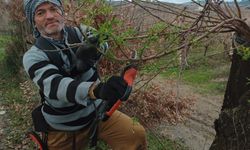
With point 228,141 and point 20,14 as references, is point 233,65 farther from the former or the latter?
point 20,14

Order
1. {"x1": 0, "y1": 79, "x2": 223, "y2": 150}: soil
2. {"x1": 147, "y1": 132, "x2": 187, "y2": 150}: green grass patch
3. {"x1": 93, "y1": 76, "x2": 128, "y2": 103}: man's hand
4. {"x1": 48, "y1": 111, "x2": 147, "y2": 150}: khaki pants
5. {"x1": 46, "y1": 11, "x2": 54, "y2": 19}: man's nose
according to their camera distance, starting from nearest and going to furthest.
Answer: {"x1": 93, "y1": 76, "x2": 128, "y2": 103}: man's hand, {"x1": 46, "y1": 11, "x2": 54, "y2": 19}: man's nose, {"x1": 48, "y1": 111, "x2": 147, "y2": 150}: khaki pants, {"x1": 147, "y1": 132, "x2": 187, "y2": 150}: green grass patch, {"x1": 0, "y1": 79, "x2": 223, "y2": 150}: soil

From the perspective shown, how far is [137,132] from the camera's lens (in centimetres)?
414

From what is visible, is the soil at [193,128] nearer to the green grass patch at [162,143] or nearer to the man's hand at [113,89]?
the green grass patch at [162,143]

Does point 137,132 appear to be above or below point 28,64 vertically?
below

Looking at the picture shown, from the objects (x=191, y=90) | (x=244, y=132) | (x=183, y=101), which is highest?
(x=244, y=132)

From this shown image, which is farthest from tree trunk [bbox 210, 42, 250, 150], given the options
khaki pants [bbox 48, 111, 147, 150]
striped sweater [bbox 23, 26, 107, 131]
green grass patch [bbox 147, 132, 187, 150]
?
green grass patch [bbox 147, 132, 187, 150]

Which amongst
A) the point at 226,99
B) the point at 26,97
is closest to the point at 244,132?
the point at 226,99

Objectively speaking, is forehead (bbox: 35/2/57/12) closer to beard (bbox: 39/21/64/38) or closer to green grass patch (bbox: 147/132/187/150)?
beard (bbox: 39/21/64/38)

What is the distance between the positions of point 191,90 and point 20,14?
22.0ft

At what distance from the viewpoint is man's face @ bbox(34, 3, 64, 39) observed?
3965 mm

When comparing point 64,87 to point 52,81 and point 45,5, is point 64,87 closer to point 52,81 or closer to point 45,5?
point 52,81

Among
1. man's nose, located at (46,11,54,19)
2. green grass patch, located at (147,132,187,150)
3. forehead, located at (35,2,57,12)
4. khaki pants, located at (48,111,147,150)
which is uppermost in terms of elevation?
forehead, located at (35,2,57,12)

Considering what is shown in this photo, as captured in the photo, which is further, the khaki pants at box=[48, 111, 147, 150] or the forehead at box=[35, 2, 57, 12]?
the khaki pants at box=[48, 111, 147, 150]

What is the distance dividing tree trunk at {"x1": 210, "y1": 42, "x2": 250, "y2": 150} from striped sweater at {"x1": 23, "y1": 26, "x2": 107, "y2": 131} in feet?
4.04
